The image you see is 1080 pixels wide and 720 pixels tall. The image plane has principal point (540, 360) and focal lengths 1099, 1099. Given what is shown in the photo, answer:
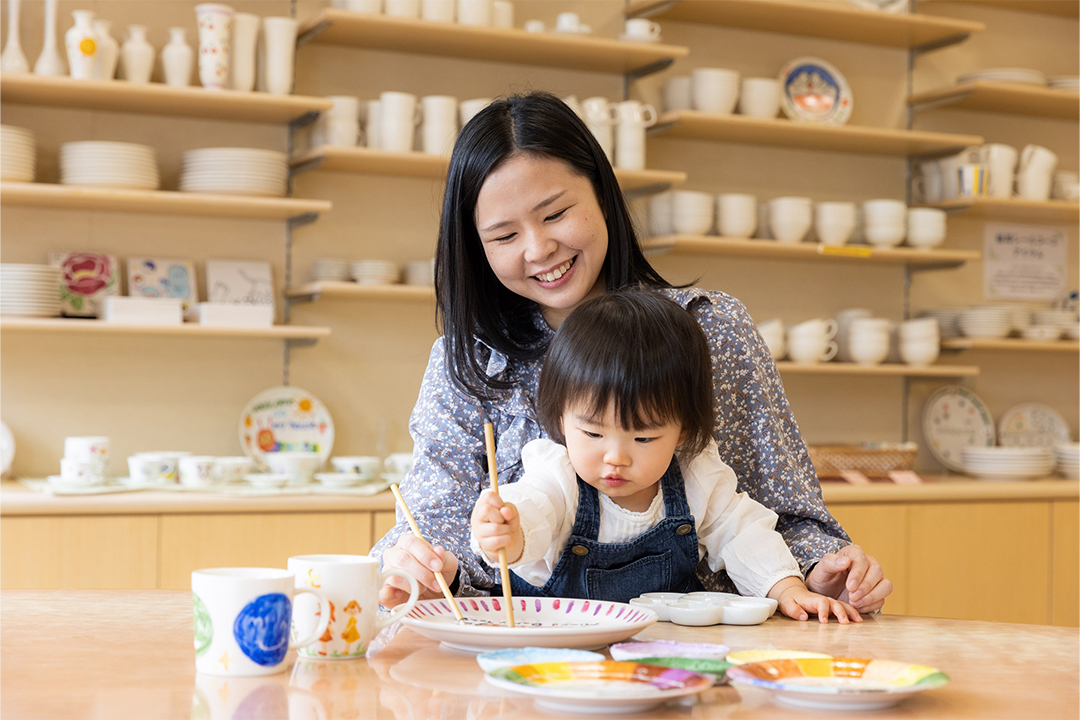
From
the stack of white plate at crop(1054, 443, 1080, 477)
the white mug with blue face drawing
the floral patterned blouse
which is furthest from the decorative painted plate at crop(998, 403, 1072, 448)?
the white mug with blue face drawing

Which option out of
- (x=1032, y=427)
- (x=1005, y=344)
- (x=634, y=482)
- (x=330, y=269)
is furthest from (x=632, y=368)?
(x=1032, y=427)

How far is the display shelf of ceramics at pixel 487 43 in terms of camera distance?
3160 millimetres

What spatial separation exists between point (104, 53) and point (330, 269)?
0.83m

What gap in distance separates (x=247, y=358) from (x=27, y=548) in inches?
35.8

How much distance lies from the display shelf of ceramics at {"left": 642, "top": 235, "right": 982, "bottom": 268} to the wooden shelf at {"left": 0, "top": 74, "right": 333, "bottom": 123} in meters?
1.14

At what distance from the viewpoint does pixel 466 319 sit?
1658mm

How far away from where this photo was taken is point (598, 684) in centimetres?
83

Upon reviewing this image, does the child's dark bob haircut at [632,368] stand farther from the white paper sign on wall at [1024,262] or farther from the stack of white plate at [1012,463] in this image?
the white paper sign on wall at [1024,262]

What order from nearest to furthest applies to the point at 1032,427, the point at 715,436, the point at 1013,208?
the point at 715,436, the point at 1013,208, the point at 1032,427

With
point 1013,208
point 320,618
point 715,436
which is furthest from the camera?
point 1013,208

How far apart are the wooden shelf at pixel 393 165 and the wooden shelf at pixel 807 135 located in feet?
0.65

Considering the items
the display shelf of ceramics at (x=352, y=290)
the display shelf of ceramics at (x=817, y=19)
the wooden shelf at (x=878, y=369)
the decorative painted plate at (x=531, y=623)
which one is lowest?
the decorative painted plate at (x=531, y=623)

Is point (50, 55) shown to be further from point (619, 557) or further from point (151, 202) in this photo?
point (619, 557)

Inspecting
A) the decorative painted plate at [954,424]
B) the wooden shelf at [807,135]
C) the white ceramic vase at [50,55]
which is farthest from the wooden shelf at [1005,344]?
the white ceramic vase at [50,55]
